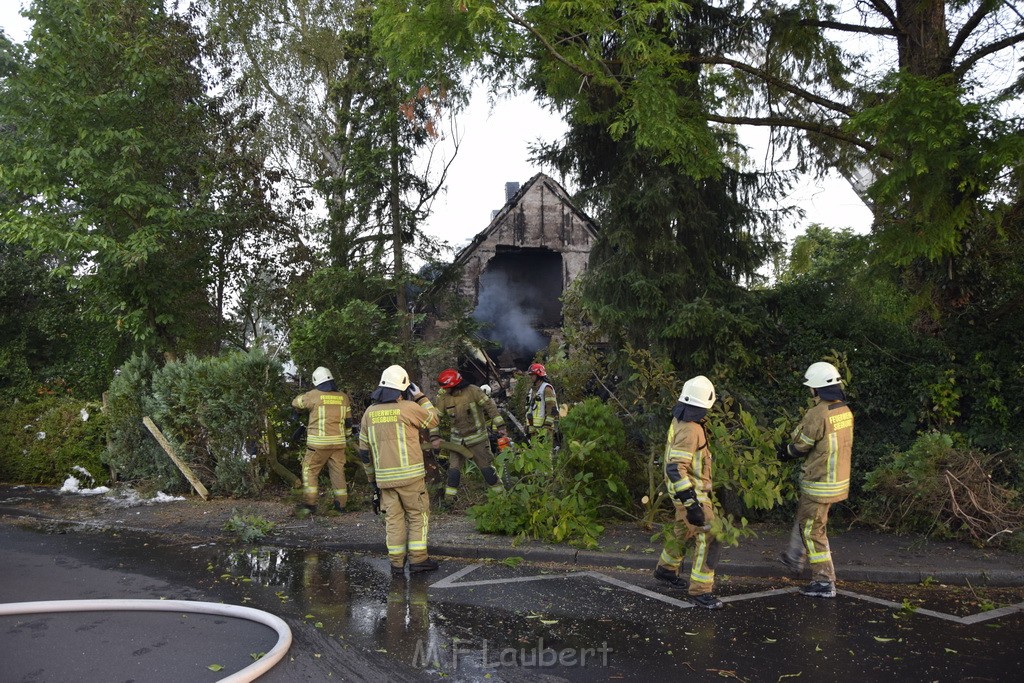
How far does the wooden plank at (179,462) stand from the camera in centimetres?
1079

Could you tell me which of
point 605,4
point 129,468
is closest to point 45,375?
→ point 129,468

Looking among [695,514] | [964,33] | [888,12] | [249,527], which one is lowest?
[249,527]

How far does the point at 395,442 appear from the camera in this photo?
701 cm

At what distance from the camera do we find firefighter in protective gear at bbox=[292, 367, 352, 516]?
380 inches

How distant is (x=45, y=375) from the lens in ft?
51.6

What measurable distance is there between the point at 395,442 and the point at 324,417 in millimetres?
2944

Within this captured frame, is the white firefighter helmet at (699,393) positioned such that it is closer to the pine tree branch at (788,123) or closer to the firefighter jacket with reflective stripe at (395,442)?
the firefighter jacket with reflective stripe at (395,442)

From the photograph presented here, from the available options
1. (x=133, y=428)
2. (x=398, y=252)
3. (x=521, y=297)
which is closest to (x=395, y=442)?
(x=398, y=252)

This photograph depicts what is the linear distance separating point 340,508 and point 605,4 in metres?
6.54

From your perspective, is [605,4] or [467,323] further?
[467,323]

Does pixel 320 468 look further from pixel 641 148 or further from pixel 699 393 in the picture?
pixel 641 148

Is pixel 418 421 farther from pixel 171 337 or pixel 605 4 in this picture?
pixel 171 337

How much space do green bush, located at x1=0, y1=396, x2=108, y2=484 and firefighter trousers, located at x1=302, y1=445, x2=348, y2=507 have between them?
4663mm

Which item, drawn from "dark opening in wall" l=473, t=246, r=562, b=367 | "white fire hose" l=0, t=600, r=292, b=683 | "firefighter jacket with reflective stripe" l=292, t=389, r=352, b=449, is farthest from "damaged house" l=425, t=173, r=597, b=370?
"white fire hose" l=0, t=600, r=292, b=683
